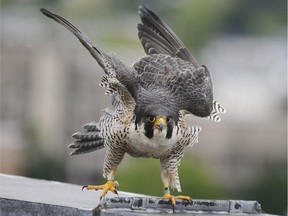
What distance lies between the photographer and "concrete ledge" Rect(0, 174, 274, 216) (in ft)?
28.7

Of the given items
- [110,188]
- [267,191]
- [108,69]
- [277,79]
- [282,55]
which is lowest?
[110,188]

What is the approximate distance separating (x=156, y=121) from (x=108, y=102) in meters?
53.9

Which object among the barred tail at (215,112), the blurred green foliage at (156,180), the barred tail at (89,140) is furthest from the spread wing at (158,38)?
the blurred green foliage at (156,180)

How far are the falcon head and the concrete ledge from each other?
0.63m

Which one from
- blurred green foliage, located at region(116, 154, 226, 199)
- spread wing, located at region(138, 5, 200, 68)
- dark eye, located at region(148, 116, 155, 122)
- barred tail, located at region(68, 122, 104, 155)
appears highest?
blurred green foliage, located at region(116, 154, 226, 199)

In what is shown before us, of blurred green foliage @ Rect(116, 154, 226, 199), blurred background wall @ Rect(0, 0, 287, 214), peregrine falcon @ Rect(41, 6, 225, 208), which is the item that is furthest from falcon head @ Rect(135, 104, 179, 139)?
blurred background wall @ Rect(0, 0, 287, 214)

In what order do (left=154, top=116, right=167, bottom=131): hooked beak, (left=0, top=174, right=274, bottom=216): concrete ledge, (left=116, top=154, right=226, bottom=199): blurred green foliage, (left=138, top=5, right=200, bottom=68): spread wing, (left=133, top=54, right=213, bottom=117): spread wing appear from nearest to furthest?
(left=0, top=174, right=274, bottom=216): concrete ledge
(left=154, top=116, right=167, bottom=131): hooked beak
(left=133, top=54, right=213, bottom=117): spread wing
(left=138, top=5, right=200, bottom=68): spread wing
(left=116, top=154, right=226, bottom=199): blurred green foliage

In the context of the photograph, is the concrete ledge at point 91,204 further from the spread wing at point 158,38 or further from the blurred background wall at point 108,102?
the blurred background wall at point 108,102

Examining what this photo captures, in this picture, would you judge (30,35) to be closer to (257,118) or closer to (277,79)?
(277,79)

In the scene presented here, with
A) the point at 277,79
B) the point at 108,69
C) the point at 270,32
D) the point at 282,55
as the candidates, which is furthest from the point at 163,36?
the point at 270,32

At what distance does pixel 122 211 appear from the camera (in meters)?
8.67

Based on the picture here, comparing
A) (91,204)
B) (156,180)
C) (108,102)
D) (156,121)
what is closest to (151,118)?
(156,121)

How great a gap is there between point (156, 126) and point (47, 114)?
2728 inches

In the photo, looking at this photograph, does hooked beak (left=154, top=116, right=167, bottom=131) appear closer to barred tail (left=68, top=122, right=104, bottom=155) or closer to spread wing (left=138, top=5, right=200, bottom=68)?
barred tail (left=68, top=122, right=104, bottom=155)
